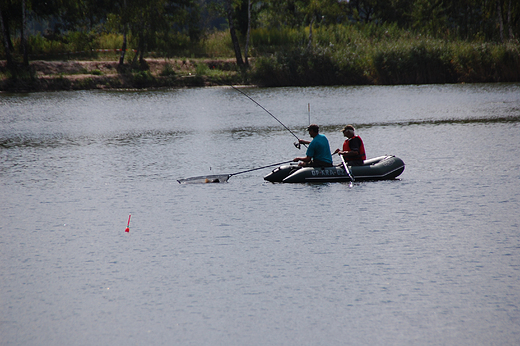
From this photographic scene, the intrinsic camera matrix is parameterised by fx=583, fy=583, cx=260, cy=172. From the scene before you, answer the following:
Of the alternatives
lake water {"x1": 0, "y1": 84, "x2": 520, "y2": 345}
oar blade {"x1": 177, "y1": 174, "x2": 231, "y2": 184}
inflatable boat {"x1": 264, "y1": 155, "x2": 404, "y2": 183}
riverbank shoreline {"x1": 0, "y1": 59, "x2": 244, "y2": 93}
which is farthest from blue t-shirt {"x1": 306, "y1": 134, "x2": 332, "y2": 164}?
riverbank shoreline {"x1": 0, "y1": 59, "x2": 244, "y2": 93}

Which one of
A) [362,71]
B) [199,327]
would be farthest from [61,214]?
[362,71]

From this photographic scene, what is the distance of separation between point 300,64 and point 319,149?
28.5 m

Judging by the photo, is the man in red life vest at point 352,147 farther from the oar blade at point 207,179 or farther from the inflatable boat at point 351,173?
the oar blade at point 207,179

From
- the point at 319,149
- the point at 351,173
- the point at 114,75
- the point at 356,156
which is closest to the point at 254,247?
the point at 319,149

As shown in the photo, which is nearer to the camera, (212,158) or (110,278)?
(110,278)

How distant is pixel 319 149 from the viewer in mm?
12555

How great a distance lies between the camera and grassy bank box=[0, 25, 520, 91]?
37438mm

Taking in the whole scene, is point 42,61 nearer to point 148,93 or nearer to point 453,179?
point 148,93

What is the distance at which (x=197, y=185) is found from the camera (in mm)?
13180

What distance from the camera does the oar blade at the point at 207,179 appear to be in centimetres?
1332

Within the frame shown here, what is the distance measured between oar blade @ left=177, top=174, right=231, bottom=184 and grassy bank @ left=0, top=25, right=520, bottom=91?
88.0 ft

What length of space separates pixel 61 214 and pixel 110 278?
3878mm

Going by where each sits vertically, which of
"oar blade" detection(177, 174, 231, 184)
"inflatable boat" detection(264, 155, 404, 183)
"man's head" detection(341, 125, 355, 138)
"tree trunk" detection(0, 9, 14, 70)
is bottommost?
"oar blade" detection(177, 174, 231, 184)

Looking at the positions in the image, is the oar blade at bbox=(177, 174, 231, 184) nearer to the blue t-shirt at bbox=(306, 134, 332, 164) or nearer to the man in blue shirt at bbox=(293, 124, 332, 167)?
the man in blue shirt at bbox=(293, 124, 332, 167)
